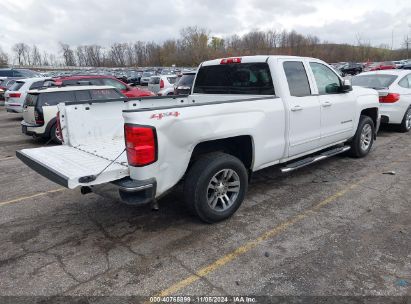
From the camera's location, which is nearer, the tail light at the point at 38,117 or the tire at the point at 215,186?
the tire at the point at 215,186

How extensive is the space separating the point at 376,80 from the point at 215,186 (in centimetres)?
743

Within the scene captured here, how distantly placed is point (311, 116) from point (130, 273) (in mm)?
3369

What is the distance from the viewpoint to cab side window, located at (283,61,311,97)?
4875mm

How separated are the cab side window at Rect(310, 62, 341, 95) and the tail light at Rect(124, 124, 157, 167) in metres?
3.19

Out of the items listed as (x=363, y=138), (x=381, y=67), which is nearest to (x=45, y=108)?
(x=363, y=138)

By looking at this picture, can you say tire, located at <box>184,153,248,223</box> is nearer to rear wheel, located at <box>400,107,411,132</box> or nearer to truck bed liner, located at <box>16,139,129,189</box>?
truck bed liner, located at <box>16,139,129,189</box>

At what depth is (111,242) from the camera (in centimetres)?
377

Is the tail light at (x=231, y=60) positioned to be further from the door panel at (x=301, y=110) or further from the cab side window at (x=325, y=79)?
the cab side window at (x=325, y=79)

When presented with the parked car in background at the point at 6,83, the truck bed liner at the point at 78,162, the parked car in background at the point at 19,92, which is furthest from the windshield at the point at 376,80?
the parked car in background at the point at 6,83

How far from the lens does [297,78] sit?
504 centimetres

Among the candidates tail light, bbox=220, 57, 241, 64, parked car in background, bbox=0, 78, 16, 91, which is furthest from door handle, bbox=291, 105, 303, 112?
parked car in background, bbox=0, 78, 16, 91

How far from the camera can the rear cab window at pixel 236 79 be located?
484cm

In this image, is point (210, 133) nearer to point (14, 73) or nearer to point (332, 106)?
point (332, 106)

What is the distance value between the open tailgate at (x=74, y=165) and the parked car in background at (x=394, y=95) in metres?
7.36
